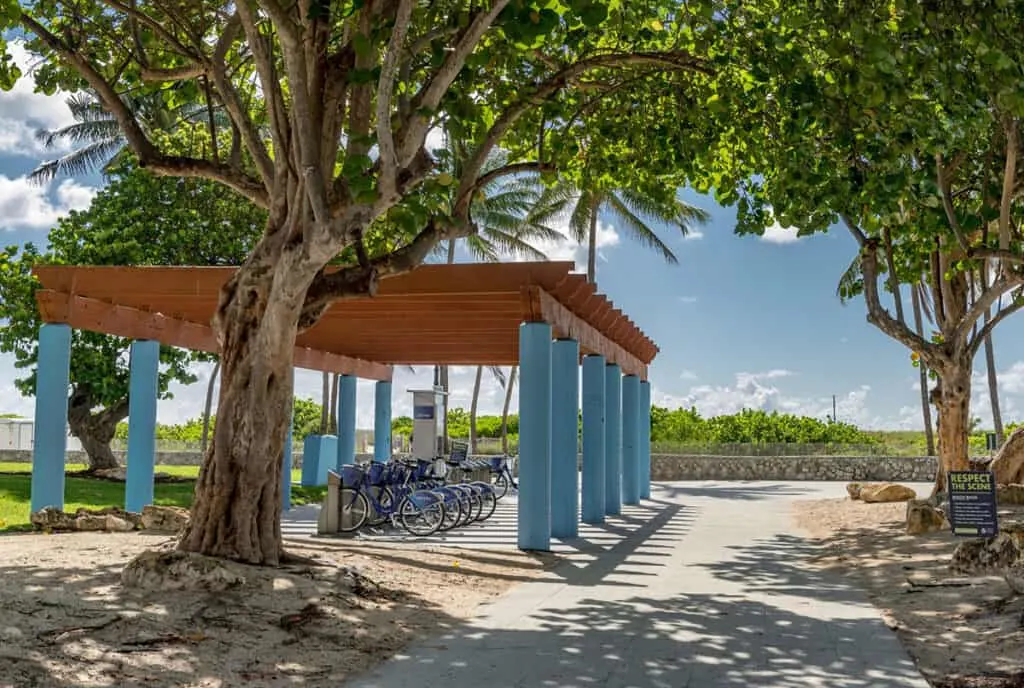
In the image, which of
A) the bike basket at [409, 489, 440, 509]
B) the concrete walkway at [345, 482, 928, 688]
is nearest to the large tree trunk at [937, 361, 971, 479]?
the concrete walkway at [345, 482, 928, 688]

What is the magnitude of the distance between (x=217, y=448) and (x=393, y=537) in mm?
5338

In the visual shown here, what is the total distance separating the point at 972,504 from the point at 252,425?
7793 millimetres

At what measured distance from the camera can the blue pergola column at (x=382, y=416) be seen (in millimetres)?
24391

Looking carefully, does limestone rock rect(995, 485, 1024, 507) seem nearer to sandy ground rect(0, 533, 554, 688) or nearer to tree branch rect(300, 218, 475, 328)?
sandy ground rect(0, 533, 554, 688)

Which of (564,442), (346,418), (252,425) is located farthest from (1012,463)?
(252,425)

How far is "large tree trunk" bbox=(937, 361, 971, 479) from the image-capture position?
16.8 meters

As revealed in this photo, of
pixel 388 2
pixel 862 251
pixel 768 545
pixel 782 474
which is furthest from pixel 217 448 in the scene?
pixel 782 474

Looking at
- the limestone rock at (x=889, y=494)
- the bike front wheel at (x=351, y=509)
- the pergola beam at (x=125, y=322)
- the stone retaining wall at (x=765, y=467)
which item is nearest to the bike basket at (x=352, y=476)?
the bike front wheel at (x=351, y=509)

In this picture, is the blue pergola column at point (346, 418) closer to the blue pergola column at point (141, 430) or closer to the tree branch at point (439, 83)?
the blue pergola column at point (141, 430)

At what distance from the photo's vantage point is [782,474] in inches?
1359

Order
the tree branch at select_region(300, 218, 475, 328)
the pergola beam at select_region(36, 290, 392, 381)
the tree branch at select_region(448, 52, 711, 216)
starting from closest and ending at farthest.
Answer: the tree branch at select_region(300, 218, 475, 328), the tree branch at select_region(448, 52, 711, 216), the pergola beam at select_region(36, 290, 392, 381)

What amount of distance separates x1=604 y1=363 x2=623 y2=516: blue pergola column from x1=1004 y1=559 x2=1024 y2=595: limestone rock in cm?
918

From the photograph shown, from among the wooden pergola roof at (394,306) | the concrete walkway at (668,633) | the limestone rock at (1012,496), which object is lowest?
the concrete walkway at (668,633)

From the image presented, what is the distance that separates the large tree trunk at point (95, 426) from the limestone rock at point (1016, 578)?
21560mm
